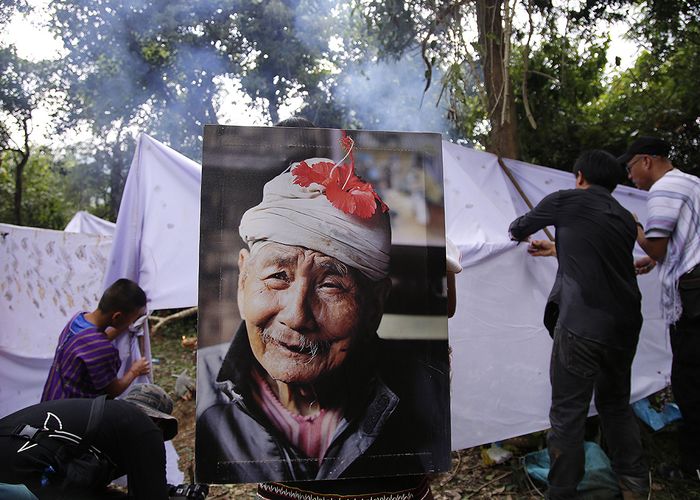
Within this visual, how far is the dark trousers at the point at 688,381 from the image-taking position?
8.36 ft

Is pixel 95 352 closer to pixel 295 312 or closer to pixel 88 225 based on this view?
pixel 295 312

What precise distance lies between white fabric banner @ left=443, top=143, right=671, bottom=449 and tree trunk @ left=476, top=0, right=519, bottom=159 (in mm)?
860

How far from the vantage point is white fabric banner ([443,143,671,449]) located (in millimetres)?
2688

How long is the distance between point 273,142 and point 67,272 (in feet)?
9.48

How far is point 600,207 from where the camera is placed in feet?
7.41

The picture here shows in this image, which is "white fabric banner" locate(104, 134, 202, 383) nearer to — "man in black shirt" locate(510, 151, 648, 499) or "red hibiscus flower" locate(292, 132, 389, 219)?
"red hibiscus flower" locate(292, 132, 389, 219)

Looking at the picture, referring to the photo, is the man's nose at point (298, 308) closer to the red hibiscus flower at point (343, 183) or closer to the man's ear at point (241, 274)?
the man's ear at point (241, 274)

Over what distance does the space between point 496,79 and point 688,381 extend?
2412mm

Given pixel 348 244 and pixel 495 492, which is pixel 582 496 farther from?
pixel 348 244

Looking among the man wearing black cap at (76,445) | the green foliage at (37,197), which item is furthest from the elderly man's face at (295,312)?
the green foliage at (37,197)

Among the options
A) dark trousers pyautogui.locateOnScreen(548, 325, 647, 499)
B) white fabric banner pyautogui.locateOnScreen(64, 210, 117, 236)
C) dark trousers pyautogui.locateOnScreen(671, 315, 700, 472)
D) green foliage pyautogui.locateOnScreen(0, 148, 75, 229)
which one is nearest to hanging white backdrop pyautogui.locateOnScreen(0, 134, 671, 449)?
dark trousers pyautogui.locateOnScreen(671, 315, 700, 472)

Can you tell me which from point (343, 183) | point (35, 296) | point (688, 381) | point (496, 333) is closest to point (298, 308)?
point (343, 183)

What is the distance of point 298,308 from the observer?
1.37 m

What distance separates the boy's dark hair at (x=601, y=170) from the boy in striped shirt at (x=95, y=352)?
2271mm
